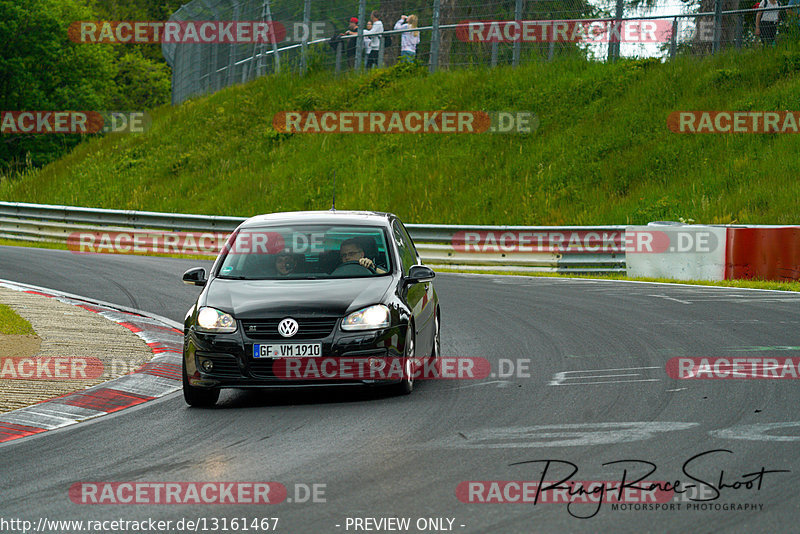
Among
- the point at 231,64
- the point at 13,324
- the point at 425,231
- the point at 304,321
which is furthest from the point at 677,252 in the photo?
the point at 231,64

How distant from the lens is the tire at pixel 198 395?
881cm

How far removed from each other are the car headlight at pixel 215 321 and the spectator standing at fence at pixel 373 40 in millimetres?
26102

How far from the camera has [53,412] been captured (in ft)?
28.4

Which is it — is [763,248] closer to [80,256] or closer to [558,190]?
[558,190]

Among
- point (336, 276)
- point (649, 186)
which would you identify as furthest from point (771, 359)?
point (649, 186)

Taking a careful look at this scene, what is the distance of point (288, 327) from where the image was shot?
8547 mm

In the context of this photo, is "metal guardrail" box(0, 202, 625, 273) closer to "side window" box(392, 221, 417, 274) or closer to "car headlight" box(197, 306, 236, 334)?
"side window" box(392, 221, 417, 274)

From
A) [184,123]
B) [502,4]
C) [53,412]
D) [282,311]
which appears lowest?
[53,412]

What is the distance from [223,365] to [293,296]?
2.52 ft

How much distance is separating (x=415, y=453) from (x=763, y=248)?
41.3 ft

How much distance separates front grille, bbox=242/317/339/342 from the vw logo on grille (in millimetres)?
23

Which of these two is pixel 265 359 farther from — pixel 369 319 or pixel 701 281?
pixel 701 281

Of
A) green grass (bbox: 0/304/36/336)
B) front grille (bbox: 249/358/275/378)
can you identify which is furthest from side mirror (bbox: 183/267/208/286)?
green grass (bbox: 0/304/36/336)

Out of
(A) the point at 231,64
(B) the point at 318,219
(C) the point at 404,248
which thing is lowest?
(C) the point at 404,248
